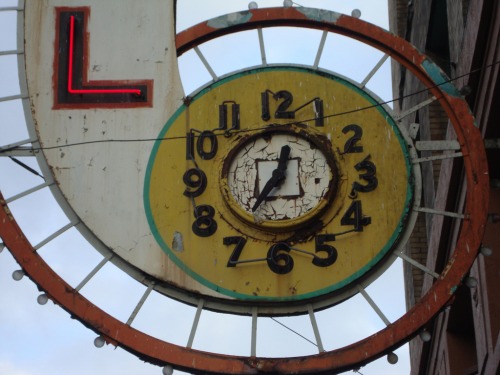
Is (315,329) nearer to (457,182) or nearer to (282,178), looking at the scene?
(282,178)

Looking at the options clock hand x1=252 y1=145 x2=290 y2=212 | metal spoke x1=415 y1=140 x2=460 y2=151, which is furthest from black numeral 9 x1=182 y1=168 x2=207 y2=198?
metal spoke x1=415 y1=140 x2=460 y2=151

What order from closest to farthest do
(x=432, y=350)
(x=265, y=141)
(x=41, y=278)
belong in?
(x=41, y=278) → (x=265, y=141) → (x=432, y=350)

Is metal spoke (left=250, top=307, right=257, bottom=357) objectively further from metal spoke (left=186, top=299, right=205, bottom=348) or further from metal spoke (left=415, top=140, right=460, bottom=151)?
metal spoke (left=415, top=140, right=460, bottom=151)

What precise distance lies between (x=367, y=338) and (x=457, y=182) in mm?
4454

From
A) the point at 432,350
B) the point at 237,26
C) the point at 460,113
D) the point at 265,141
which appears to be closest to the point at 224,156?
the point at 265,141

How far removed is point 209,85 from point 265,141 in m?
0.82

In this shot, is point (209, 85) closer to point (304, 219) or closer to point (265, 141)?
point (265, 141)

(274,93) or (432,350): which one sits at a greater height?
(274,93)

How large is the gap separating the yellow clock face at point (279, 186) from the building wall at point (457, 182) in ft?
4.05

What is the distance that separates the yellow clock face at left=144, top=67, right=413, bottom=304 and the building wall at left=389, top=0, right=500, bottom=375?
1.23 meters

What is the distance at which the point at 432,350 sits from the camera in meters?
18.4

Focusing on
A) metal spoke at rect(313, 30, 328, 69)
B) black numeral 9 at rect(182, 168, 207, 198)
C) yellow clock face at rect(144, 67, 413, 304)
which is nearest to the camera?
yellow clock face at rect(144, 67, 413, 304)

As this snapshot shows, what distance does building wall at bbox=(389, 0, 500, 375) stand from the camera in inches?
535

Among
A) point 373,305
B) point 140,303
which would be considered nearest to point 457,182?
point 373,305
